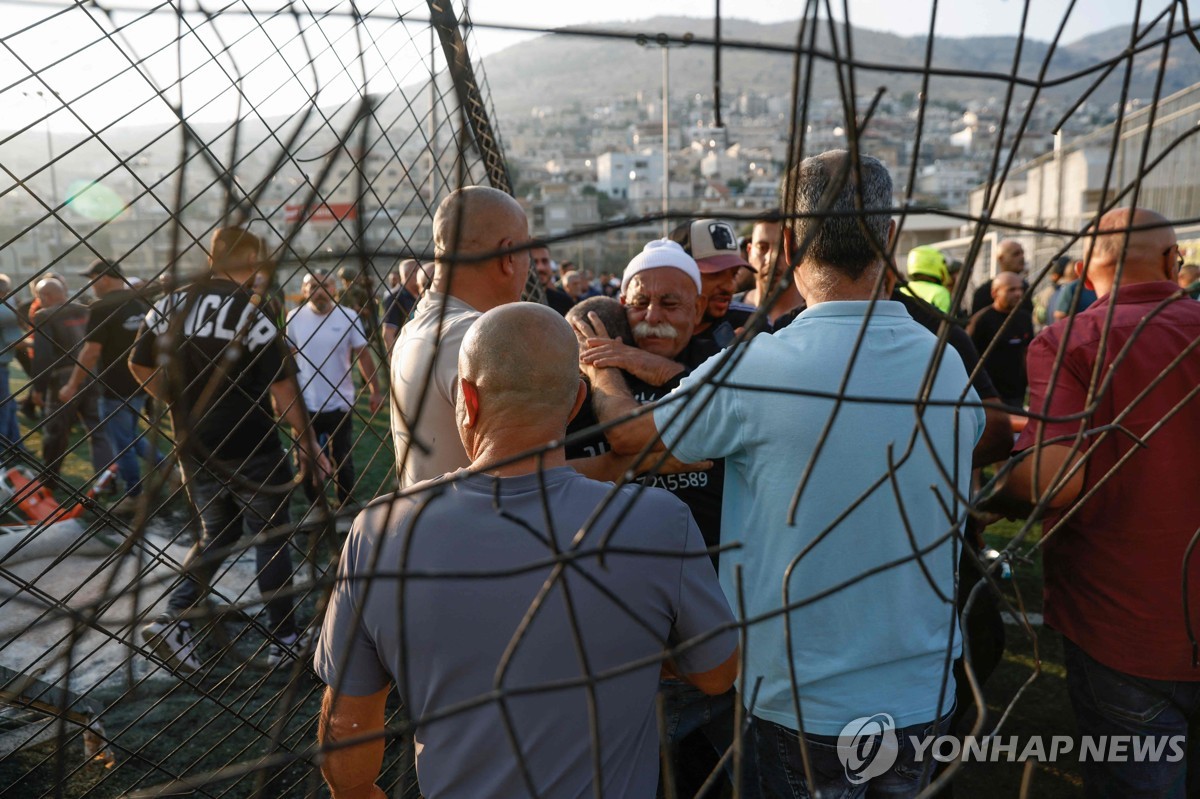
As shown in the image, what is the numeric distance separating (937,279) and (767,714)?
3.71 metres

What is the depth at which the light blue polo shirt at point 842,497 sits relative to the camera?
1.53 m

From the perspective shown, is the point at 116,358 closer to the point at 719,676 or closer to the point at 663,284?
the point at 663,284

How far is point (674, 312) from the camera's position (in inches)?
93.9

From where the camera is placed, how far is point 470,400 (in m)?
1.42

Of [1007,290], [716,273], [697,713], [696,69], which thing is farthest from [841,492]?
[696,69]

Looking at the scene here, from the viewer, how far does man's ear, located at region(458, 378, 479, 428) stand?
1.41 metres

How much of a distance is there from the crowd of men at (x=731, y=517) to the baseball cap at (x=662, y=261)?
0.02 metres

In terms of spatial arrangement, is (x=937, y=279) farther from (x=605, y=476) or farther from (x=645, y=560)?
(x=645, y=560)

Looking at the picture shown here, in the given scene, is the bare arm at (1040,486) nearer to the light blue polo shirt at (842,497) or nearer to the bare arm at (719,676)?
the light blue polo shirt at (842,497)

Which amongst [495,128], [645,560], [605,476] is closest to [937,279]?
[495,128]

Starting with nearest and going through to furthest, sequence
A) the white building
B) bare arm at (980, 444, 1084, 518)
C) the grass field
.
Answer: bare arm at (980, 444, 1084, 518) < the grass field < the white building

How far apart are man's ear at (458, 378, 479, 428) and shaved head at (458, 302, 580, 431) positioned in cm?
2

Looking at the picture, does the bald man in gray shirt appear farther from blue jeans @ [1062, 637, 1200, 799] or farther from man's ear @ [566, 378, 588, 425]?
blue jeans @ [1062, 637, 1200, 799]

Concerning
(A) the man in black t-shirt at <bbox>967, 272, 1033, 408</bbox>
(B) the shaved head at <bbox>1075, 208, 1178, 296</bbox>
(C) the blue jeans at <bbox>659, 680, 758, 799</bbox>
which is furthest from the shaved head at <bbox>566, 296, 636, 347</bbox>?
(A) the man in black t-shirt at <bbox>967, 272, 1033, 408</bbox>
